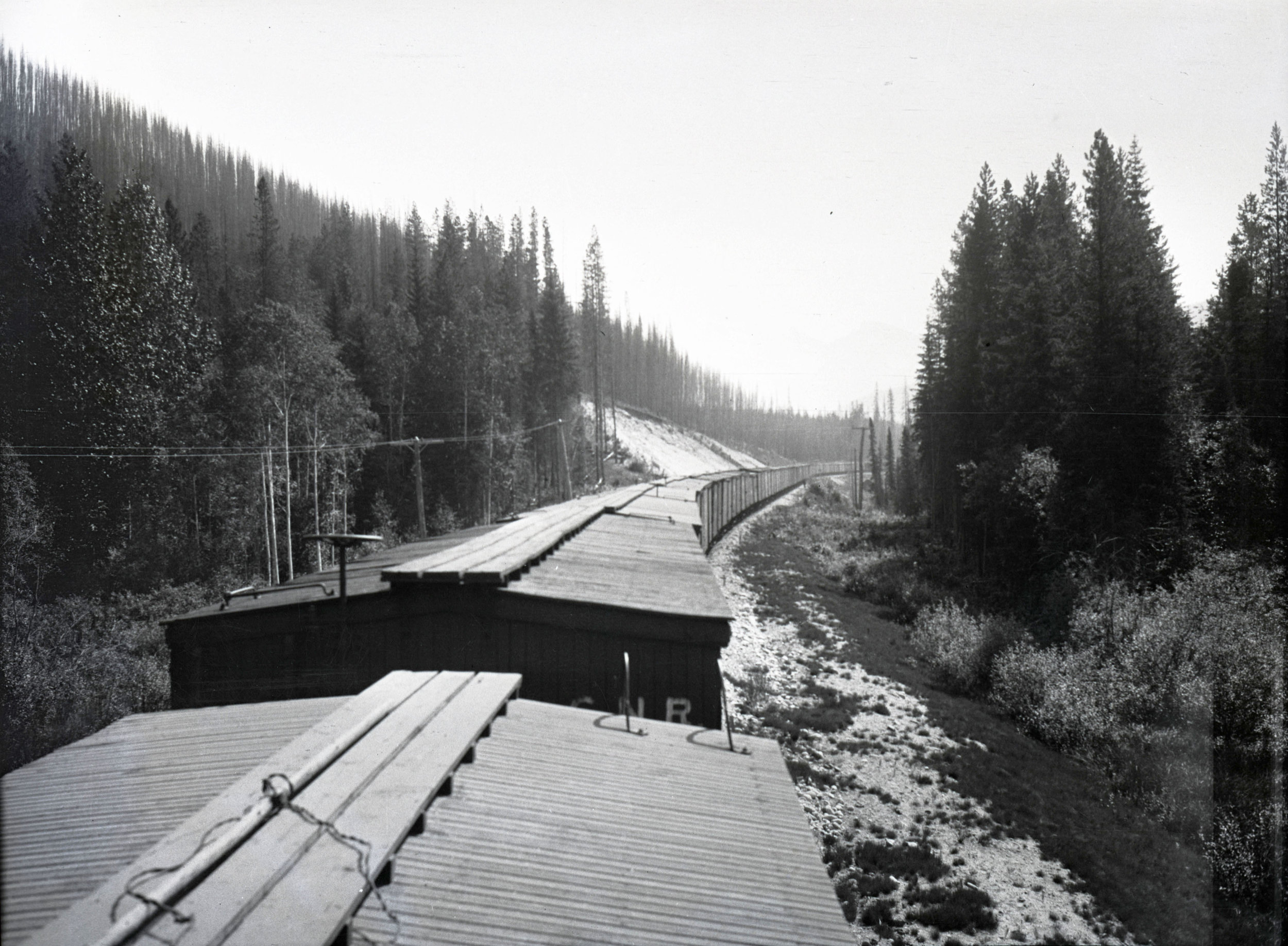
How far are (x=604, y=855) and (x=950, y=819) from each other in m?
9.12

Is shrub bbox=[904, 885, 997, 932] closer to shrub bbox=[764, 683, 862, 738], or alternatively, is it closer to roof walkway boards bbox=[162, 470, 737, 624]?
shrub bbox=[764, 683, 862, 738]

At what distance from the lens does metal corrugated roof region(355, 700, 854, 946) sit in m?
2.76

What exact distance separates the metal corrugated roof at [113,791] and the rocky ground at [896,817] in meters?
6.10

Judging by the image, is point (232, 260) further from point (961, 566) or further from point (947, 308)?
point (961, 566)

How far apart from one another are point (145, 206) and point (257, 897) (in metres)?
38.1

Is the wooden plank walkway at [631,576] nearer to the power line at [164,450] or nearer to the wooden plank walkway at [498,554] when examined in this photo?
the wooden plank walkway at [498,554]

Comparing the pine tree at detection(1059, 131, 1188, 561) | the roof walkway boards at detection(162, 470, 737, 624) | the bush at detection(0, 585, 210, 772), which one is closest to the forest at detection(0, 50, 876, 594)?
the bush at detection(0, 585, 210, 772)

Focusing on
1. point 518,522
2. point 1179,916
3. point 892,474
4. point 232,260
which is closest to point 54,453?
point 518,522

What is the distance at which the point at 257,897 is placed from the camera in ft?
7.64

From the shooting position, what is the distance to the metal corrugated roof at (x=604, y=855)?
2758 mm

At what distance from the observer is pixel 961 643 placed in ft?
63.4

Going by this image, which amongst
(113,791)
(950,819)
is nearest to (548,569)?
(113,791)

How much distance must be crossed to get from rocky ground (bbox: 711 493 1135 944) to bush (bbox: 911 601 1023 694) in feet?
7.48

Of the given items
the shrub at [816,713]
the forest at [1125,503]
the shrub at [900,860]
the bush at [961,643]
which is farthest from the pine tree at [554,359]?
the shrub at [900,860]
